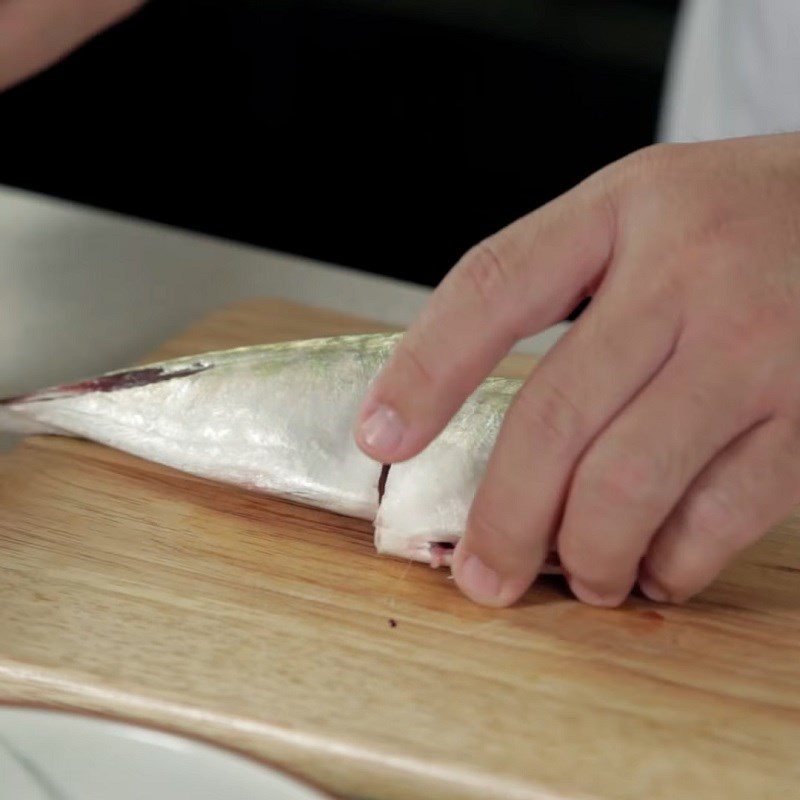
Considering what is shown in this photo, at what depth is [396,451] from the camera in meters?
0.94

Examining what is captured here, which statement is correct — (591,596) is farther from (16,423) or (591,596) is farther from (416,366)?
(16,423)

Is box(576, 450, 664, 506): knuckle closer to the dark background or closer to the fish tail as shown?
the fish tail

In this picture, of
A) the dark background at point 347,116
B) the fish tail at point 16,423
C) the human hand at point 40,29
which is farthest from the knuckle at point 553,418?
the dark background at point 347,116

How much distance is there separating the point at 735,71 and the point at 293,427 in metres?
1.18

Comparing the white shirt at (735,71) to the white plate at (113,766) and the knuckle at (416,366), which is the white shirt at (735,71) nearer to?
the knuckle at (416,366)

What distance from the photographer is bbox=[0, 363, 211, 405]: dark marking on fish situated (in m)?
1.28

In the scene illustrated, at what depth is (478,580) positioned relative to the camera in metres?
1.03

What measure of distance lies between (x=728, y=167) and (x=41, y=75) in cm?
285

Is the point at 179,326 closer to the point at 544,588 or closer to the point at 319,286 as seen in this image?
the point at 319,286

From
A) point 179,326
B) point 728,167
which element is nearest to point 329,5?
point 179,326

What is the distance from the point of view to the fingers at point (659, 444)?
92 centimetres

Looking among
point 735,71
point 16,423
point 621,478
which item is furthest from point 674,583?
point 735,71

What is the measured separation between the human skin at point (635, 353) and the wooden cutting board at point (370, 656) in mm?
137

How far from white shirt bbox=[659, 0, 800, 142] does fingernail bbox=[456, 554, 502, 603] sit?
1.14 metres
